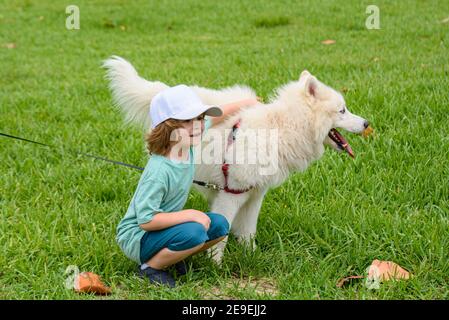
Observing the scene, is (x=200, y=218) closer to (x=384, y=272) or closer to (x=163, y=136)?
(x=163, y=136)

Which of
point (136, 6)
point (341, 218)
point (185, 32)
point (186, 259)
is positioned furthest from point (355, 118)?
point (136, 6)

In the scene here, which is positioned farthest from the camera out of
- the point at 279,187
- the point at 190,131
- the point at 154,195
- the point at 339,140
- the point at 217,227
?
the point at 279,187

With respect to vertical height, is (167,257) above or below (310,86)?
below

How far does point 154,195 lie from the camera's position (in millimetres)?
2863

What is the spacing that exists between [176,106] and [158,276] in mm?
885

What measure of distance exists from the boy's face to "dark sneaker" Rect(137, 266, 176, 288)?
683 millimetres

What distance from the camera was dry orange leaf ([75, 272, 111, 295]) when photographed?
3.04 m

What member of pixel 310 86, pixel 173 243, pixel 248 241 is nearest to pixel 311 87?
pixel 310 86

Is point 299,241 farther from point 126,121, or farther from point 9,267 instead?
point 9,267

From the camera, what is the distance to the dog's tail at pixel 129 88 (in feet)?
11.6

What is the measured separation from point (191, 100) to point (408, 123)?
2.58 meters

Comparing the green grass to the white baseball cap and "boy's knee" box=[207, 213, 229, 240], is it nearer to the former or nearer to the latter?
"boy's knee" box=[207, 213, 229, 240]

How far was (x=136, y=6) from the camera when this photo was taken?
12.1 meters

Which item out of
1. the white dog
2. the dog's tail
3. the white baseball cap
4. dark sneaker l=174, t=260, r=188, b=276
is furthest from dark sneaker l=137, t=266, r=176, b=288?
the dog's tail
